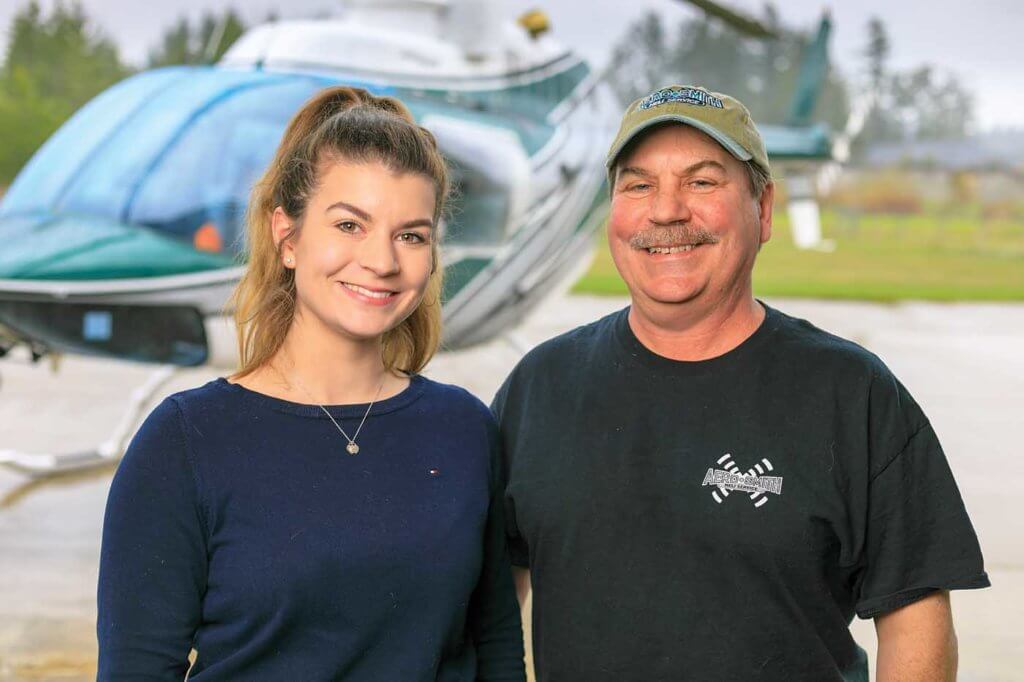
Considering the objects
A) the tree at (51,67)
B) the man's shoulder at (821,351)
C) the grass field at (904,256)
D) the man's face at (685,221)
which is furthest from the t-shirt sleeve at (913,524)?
the tree at (51,67)

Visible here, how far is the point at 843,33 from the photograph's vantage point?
166 ft

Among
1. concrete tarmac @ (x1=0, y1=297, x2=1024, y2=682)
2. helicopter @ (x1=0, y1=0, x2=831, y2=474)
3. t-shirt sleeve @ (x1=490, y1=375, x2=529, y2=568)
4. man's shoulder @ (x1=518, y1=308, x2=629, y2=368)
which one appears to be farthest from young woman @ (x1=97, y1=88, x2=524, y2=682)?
concrete tarmac @ (x1=0, y1=297, x2=1024, y2=682)

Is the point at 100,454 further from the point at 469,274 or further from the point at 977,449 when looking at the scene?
the point at 977,449

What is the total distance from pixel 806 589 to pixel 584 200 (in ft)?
18.5

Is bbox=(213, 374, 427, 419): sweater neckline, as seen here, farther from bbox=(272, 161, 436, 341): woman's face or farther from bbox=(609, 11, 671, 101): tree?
bbox=(609, 11, 671, 101): tree

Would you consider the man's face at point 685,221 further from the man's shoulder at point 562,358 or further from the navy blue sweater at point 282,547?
the navy blue sweater at point 282,547

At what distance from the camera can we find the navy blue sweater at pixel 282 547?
147 centimetres

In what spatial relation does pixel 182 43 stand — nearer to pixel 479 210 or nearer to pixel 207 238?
pixel 479 210

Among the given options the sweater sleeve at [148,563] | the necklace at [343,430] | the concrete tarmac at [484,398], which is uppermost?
the necklace at [343,430]

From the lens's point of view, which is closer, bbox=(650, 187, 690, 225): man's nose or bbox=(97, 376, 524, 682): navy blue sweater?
bbox=(97, 376, 524, 682): navy blue sweater

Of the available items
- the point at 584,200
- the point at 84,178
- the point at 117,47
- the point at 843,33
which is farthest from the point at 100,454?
the point at 843,33

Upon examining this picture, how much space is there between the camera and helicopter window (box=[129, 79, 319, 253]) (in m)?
4.96

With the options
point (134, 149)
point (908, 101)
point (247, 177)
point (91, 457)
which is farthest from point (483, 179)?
point (908, 101)

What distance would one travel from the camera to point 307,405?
1622mm
